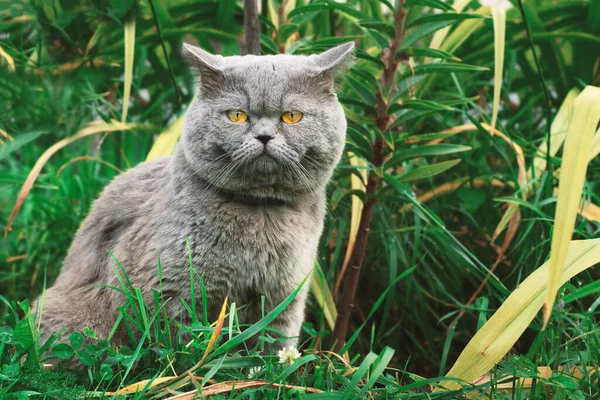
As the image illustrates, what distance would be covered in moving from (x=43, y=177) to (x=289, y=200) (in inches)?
57.7

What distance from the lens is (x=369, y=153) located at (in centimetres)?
211

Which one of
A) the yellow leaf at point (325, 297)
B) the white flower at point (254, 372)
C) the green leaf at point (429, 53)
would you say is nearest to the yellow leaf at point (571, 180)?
the green leaf at point (429, 53)

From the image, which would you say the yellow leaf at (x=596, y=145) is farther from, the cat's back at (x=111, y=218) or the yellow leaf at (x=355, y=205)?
the cat's back at (x=111, y=218)

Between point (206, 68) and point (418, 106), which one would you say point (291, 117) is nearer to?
point (206, 68)

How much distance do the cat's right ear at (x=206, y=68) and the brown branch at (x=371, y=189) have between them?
0.55 metres

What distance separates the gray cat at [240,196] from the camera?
167 cm

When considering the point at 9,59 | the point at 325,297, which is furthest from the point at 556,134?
the point at 9,59

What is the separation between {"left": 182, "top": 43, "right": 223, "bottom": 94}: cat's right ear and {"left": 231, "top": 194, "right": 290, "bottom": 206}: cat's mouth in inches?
11.4

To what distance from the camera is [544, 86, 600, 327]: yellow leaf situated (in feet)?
4.29

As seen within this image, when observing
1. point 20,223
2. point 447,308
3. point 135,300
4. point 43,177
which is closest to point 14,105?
point 43,177

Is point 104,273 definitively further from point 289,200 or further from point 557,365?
point 557,365

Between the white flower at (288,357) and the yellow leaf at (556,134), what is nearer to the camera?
the white flower at (288,357)

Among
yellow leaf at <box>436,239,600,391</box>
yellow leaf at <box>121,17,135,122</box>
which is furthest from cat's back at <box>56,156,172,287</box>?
yellow leaf at <box>436,239,600,391</box>

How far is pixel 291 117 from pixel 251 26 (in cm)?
46
